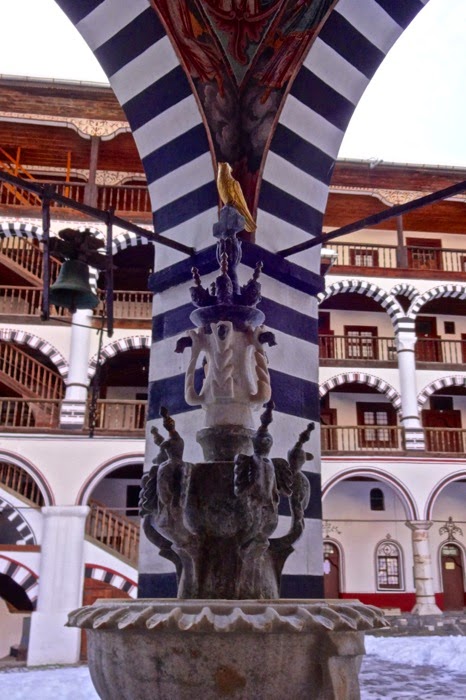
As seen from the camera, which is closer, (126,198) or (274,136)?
(274,136)

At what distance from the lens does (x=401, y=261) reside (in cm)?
1669

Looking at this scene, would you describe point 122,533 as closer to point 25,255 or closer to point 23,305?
point 23,305

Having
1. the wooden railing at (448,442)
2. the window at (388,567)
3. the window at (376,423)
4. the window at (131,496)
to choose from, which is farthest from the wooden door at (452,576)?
the window at (131,496)

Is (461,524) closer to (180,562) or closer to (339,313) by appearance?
(339,313)

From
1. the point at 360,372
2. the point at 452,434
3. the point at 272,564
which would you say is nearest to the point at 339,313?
the point at 360,372

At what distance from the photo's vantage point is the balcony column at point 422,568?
14.7m

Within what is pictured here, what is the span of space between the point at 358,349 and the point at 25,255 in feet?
27.8

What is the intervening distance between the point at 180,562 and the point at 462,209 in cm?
1752

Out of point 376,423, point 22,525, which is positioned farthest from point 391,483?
point 22,525

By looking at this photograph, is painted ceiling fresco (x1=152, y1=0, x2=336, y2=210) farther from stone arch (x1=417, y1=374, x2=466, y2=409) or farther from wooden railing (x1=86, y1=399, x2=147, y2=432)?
stone arch (x1=417, y1=374, x2=466, y2=409)

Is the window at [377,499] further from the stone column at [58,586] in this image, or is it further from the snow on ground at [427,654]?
the snow on ground at [427,654]

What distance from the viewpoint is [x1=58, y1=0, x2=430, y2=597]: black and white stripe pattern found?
4391 millimetres

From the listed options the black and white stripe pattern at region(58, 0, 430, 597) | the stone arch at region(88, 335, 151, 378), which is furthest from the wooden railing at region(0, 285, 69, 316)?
the black and white stripe pattern at region(58, 0, 430, 597)

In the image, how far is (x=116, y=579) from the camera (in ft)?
39.4
